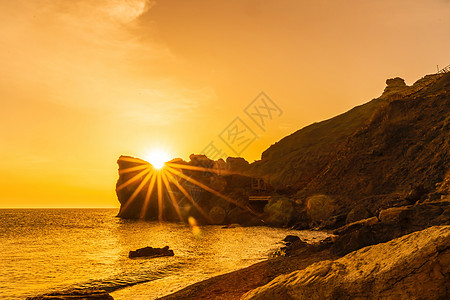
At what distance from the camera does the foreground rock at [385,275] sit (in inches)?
233

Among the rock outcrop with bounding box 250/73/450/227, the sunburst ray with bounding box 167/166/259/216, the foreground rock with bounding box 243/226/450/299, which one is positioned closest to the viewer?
the foreground rock with bounding box 243/226/450/299

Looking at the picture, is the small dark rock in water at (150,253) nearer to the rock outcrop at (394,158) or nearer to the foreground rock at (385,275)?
the rock outcrop at (394,158)

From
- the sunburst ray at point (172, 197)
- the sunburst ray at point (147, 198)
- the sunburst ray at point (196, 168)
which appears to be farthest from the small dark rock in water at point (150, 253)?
the sunburst ray at point (147, 198)

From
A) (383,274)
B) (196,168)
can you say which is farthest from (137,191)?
(383,274)

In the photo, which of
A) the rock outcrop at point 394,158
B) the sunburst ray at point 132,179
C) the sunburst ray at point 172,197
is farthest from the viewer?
the sunburst ray at point 132,179

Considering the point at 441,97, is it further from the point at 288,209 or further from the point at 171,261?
the point at 171,261

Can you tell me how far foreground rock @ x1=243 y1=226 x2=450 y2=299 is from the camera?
19.4 feet

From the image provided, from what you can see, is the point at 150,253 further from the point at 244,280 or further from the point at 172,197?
the point at 172,197

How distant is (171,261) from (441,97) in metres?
69.3

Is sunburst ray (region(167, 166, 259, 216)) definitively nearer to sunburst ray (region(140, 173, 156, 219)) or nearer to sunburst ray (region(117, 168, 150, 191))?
sunburst ray (region(140, 173, 156, 219))

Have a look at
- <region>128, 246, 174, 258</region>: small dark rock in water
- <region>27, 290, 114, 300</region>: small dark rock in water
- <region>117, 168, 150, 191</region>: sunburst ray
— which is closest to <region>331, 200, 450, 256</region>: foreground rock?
<region>27, 290, 114, 300</region>: small dark rock in water

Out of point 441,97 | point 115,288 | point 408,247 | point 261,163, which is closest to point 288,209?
point 441,97

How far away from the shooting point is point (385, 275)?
249 inches

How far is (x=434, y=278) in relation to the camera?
19.2 ft
